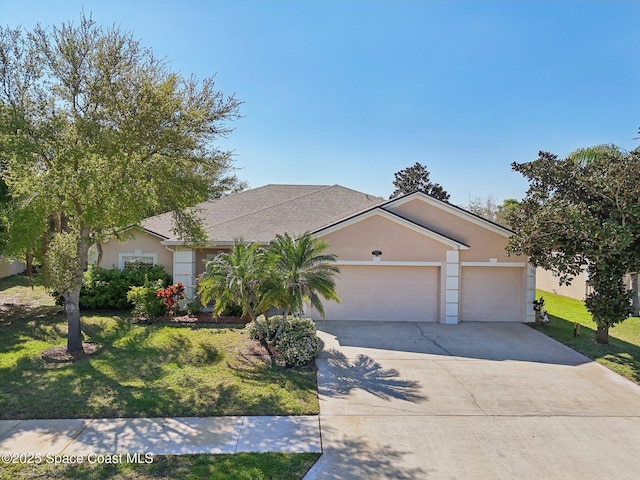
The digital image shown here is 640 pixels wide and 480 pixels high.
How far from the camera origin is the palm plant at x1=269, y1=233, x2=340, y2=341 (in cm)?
1011

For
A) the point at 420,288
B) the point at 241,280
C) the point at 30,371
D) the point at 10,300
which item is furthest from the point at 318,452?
the point at 10,300

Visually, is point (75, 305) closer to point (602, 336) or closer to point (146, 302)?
point (146, 302)

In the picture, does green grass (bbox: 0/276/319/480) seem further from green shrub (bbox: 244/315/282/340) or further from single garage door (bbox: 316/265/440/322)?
single garage door (bbox: 316/265/440/322)

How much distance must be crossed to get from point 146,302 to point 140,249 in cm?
377

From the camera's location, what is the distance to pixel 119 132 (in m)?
9.70

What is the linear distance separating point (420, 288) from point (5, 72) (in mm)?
14196

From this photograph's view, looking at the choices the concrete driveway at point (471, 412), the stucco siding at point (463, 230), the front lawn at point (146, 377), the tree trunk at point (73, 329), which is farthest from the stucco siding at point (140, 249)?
the stucco siding at point (463, 230)

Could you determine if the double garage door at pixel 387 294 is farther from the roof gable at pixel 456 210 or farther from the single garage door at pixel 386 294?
the roof gable at pixel 456 210

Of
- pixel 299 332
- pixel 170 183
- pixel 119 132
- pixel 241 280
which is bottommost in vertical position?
pixel 299 332

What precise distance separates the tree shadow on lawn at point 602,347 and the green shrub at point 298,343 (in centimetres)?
746

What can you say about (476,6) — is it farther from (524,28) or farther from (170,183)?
(170,183)

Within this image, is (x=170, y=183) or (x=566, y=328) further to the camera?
(x=566, y=328)

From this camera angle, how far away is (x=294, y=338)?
10.0m

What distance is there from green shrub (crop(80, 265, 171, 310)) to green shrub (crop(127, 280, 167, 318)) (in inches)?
38.0
